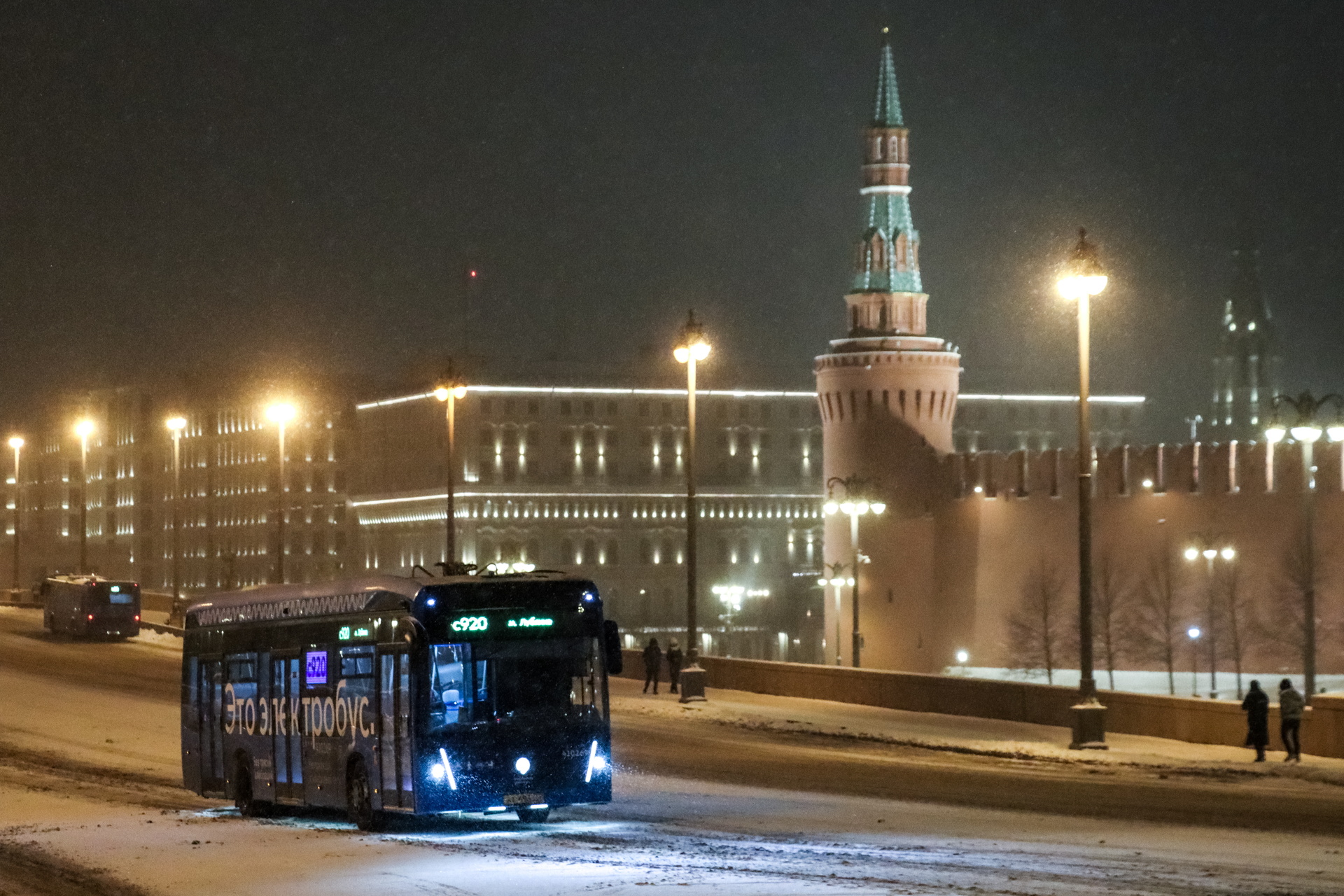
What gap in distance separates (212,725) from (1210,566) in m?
50.6

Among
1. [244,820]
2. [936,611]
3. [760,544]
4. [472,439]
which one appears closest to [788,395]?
[760,544]

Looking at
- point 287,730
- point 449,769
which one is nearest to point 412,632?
point 449,769

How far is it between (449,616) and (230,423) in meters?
126

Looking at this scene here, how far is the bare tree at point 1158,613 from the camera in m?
70.3

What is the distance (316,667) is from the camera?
65.0ft

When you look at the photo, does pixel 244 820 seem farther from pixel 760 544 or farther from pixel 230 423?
pixel 230 423

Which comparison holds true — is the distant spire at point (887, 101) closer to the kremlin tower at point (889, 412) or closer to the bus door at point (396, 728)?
the kremlin tower at point (889, 412)

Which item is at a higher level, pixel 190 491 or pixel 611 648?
pixel 190 491

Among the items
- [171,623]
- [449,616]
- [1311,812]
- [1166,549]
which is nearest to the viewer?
[449,616]

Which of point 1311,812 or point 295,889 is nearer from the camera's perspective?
point 295,889

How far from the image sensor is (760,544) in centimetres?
13375

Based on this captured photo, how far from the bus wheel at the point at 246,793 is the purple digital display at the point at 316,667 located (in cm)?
198

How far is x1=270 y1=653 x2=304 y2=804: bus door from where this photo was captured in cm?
2025

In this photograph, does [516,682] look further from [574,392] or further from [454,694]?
[574,392]
